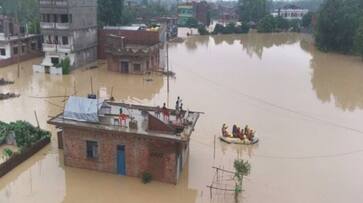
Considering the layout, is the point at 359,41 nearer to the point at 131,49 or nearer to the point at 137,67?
the point at 137,67

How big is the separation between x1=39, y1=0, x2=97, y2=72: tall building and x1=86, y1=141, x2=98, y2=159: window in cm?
2336

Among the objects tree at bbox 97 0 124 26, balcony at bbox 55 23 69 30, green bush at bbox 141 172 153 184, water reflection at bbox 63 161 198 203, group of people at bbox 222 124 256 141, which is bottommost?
water reflection at bbox 63 161 198 203

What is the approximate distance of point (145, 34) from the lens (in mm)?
43875

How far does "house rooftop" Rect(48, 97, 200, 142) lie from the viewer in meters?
16.5

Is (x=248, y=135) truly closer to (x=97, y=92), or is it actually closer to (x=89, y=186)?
(x=89, y=186)

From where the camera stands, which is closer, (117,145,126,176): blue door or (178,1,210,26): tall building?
(117,145,126,176): blue door

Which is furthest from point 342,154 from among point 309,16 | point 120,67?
point 309,16

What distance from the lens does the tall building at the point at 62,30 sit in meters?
39.1

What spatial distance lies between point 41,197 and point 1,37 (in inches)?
1241

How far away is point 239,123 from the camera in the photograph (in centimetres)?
2555

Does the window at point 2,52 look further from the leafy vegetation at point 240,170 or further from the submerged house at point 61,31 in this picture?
the leafy vegetation at point 240,170

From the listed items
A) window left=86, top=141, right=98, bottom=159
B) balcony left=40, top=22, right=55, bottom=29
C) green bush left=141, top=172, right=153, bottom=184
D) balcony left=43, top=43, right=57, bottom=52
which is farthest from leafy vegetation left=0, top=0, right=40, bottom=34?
green bush left=141, top=172, right=153, bottom=184

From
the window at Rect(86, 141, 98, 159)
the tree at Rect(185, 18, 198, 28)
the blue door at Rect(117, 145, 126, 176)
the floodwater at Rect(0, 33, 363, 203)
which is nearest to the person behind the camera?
the floodwater at Rect(0, 33, 363, 203)

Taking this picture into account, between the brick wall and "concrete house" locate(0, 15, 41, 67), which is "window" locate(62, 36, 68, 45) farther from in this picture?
the brick wall
